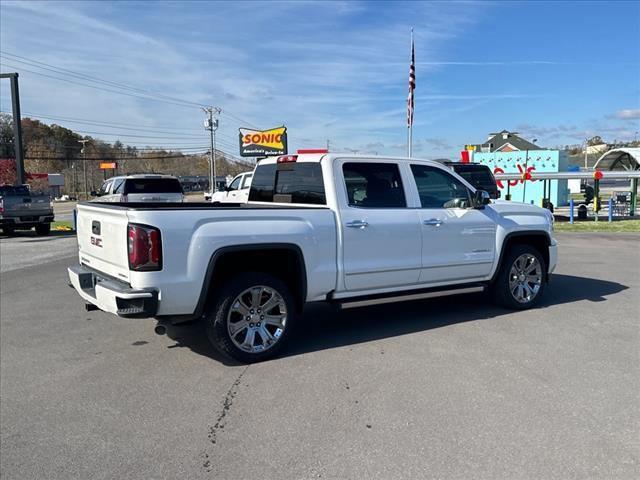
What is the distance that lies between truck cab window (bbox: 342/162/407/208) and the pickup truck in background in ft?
57.8

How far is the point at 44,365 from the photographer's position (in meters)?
5.19

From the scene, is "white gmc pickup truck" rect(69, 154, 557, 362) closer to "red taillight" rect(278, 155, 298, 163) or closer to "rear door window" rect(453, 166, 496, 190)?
"red taillight" rect(278, 155, 298, 163)

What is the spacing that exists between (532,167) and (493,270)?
25513mm

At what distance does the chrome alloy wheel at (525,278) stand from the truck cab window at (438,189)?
1.20 meters

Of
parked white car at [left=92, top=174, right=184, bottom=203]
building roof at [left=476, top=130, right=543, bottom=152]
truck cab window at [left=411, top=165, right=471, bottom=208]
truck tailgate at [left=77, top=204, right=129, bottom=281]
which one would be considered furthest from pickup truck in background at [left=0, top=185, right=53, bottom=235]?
building roof at [left=476, top=130, right=543, bottom=152]

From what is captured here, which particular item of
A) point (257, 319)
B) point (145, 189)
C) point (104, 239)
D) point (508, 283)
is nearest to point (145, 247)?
point (104, 239)

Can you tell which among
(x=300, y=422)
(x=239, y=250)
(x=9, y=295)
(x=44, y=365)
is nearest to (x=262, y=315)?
(x=239, y=250)

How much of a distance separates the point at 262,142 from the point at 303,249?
39061 millimetres

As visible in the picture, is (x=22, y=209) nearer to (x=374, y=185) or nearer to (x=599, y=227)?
(x=374, y=185)

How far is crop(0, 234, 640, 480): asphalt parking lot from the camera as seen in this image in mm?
3238

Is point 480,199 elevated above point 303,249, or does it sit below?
above

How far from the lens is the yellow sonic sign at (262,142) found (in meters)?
42.4

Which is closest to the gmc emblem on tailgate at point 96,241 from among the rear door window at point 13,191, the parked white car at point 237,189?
the parked white car at point 237,189

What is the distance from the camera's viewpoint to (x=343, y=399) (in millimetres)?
4105
